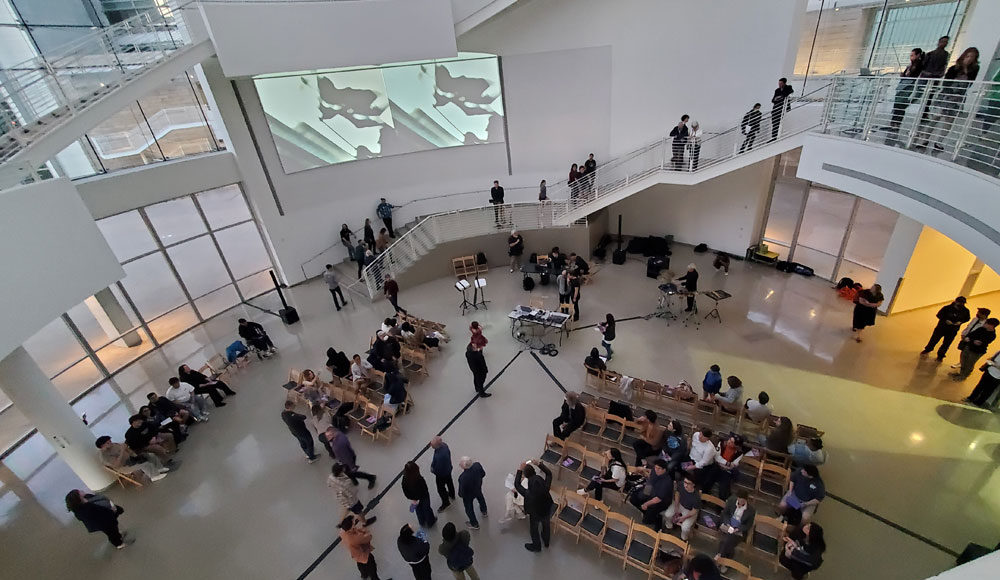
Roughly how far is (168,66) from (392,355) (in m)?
8.09

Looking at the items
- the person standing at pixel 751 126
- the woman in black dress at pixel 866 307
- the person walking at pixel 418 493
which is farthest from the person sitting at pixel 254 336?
the woman in black dress at pixel 866 307

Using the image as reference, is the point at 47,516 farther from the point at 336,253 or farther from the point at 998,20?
the point at 998,20

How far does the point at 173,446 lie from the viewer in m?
8.39

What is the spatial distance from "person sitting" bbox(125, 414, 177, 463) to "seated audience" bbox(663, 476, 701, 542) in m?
8.89

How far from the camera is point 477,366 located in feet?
28.1

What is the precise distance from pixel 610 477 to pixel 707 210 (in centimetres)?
1047

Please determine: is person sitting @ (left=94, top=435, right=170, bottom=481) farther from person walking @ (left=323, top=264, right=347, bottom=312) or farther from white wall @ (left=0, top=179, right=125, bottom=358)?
person walking @ (left=323, top=264, right=347, bottom=312)

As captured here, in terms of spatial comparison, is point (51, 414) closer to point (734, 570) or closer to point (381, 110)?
point (734, 570)

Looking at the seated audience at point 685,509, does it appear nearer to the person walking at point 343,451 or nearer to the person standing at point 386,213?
the person walking at point 343,451

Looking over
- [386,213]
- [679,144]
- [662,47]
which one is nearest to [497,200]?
[386,213]

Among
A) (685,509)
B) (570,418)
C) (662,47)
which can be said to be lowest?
(685,509)

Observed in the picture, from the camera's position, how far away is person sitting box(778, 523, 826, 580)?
16.0ft

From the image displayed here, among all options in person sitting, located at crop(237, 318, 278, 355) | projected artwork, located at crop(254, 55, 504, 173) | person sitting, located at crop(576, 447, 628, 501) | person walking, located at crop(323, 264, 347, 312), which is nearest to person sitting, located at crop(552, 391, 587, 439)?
person sitting, located at crop(576, 447, 628, 501)

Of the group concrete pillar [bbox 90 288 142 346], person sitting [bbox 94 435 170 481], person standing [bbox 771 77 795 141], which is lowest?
person sitting [bbox 94 435 170 481]
